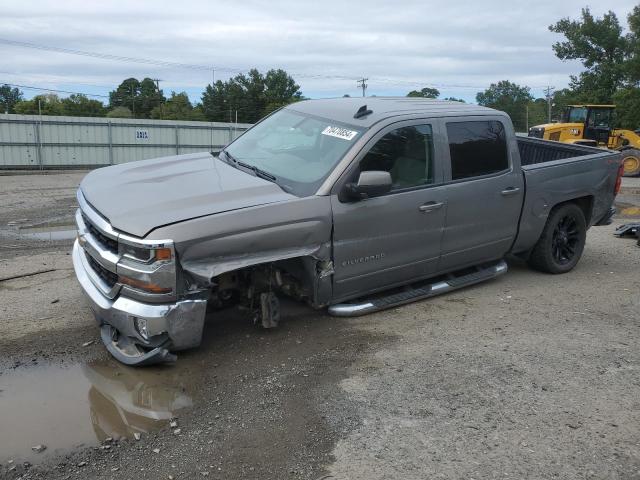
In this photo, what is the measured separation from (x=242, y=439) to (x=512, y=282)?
4097mm

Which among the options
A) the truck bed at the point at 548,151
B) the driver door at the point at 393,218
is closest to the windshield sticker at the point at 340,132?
the driver door at the point at 393,218

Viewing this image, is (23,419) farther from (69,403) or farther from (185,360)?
(185,360)

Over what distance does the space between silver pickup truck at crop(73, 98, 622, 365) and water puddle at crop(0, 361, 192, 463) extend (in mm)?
189

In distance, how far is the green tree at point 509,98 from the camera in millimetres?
96875

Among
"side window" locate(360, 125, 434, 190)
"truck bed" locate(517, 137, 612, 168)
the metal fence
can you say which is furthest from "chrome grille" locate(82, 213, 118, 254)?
the metal fence

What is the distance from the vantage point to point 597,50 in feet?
136

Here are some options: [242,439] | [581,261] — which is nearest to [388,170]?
[242,439]

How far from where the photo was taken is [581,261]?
7.45m

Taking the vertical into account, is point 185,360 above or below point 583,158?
below

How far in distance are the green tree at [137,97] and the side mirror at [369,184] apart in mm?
78158

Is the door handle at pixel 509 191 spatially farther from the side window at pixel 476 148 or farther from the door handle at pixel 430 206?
the door handle at pixel 430 206

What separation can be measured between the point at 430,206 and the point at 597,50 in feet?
143

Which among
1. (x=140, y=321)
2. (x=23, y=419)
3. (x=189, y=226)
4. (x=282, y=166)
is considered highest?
(x=282, y=166)

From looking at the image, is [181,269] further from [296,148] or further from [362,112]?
[362,112]
